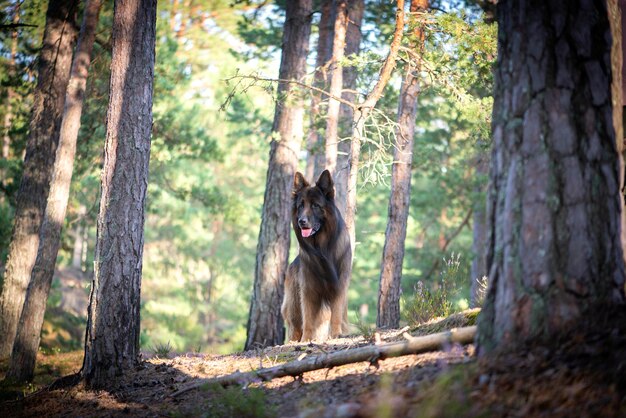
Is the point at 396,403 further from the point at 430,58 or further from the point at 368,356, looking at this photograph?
the point at 430,58

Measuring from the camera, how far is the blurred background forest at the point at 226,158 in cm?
1041

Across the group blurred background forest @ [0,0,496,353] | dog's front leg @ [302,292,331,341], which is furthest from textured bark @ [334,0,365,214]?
dog's front leg @ [302,292,331,341]

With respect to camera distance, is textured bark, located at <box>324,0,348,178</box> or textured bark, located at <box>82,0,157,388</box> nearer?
textured bark, located at <box>82,0,157,388</box>

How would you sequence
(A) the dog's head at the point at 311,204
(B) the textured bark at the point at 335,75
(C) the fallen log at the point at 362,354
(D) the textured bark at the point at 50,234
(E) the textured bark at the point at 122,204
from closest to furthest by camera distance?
1. (C) the fallen log at the point at 362,354
2. (E) the textured bark at the point at 122,204
3. (A) the dog's head at the point at 311,204
4. (D) the textured bark at the point at 50,234
5. (B) the textured bark at the point at 335,75

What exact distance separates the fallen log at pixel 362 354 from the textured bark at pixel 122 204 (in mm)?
1962

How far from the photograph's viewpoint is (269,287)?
1150 cm

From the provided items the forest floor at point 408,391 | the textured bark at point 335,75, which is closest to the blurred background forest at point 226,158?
the textured bark at point 335,75

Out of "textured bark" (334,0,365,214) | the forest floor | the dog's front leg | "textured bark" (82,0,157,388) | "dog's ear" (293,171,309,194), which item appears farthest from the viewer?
"textured bark" (334,0,365,214)

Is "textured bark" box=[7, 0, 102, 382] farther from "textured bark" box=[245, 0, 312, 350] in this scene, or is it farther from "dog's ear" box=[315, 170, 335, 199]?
"dog's ear" box=[315, 170, 335, 199]

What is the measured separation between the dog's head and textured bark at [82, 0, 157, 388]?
2356 mm

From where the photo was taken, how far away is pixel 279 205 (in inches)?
457

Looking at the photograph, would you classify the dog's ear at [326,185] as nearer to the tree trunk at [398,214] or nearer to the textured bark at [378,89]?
the textured bark at [378,89]

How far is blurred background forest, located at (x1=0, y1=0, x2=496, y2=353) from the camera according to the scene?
1041 cm

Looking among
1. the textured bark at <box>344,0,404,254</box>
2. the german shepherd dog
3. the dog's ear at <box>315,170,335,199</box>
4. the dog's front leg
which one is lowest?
the dog's front leg
